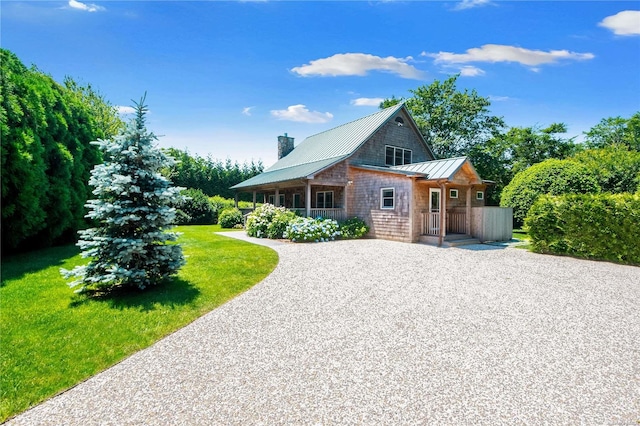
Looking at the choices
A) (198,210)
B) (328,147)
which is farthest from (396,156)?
(198,210)

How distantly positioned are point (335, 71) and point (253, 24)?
10218 millimetres

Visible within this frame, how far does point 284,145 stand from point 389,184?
15730 mm

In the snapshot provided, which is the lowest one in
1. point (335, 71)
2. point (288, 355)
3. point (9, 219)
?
point (288, 355)

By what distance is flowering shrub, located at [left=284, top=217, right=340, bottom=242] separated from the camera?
1386cm

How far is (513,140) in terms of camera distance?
97.0 ft

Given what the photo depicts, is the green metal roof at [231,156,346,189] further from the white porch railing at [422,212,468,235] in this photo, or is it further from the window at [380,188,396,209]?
the white porch railing at [422,212,468,235]

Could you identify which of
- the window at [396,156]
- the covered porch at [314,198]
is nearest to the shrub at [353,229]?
the covered porch at [314,198]

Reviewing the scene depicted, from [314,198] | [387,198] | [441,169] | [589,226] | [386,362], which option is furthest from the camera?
[314,198]

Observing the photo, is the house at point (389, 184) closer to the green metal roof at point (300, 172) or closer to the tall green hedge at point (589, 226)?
the green metal roof at point (300, 172)

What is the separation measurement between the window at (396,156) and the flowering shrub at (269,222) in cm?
748

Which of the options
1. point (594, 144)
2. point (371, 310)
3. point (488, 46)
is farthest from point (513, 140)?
point (371, 310)

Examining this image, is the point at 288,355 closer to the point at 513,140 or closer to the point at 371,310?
the point at 371,310

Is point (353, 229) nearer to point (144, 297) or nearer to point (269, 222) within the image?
point (269, 222)

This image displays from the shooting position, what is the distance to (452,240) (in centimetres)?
1360
